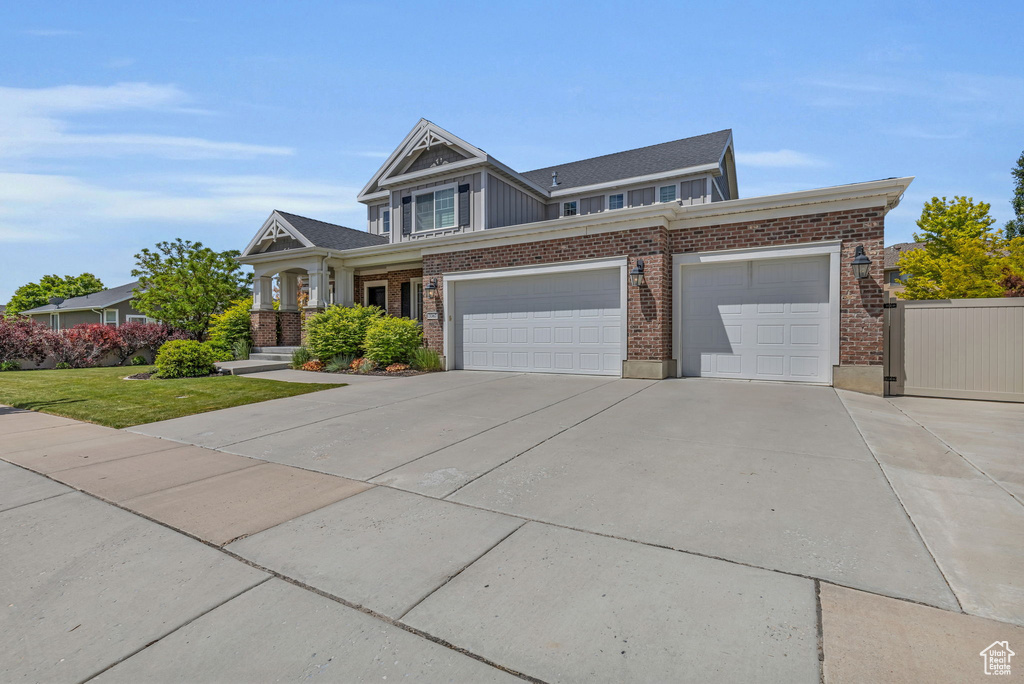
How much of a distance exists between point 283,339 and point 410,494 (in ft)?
49.4

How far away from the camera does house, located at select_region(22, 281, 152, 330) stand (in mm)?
28297

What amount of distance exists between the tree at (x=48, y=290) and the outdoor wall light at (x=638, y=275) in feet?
230

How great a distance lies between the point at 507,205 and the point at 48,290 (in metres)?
68.7

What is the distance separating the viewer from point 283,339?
1683 centimetres

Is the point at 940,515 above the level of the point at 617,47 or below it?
below

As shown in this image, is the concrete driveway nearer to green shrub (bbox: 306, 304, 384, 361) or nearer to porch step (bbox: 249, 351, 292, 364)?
green shrub (bbox: 306, 304, 384, 361)

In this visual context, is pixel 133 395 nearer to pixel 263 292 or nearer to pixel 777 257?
pixel 263 292

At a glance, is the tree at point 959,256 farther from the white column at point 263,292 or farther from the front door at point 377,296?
the white column at point 263,292

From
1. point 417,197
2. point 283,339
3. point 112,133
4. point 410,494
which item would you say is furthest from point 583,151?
point 410,494

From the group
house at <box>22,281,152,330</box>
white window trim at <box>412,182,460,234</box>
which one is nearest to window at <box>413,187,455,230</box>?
white window trim at <box>412,182,460,234</box>

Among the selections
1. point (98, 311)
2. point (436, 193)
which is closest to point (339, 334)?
point (436, 193)

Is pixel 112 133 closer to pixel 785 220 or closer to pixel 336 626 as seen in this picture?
pixel 336 626

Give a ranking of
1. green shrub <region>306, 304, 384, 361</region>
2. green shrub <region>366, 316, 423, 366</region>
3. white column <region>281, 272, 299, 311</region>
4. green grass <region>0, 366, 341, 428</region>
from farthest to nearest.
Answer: white column <region>281, 272, 299, 311</region> → green shrub <region>306, 304, 384, 361</region> → green shrub <region>366, 316, 423, 366</region> → green grass <region>0, 366, 341, 428</region>

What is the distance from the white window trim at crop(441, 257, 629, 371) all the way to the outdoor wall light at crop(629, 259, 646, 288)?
0.28 m
